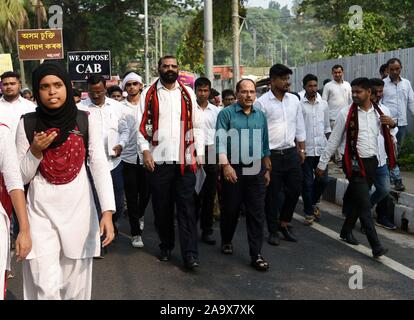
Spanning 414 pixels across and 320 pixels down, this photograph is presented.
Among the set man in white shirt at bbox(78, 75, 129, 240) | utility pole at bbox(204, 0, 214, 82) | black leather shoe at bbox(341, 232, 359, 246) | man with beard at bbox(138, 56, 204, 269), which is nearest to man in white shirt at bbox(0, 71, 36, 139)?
man in white shirt at bbox(78, 75, 129, 240)

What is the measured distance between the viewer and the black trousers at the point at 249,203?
5.79 meters

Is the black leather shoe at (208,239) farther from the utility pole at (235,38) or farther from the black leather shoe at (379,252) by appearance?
the utility pole at (235,38)

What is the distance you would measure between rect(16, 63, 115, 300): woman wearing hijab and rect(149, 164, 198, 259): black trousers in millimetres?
2199

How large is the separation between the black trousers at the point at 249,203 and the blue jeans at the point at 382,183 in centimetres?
160

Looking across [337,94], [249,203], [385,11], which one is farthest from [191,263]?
[385,11]

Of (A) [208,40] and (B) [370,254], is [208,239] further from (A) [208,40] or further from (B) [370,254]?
(A) [208,40]

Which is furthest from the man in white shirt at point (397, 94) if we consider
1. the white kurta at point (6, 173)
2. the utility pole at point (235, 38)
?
the utility pole at point (235, 38)

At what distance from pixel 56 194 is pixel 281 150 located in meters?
3.60

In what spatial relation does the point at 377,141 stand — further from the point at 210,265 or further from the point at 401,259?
the point at 210,265

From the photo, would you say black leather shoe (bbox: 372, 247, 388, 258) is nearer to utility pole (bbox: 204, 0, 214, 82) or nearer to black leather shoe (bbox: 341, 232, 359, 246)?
black leather shoe (bbox: 341, 232, 359, 246)

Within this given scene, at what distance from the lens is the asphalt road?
16.2 ft

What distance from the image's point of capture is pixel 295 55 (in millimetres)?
153125

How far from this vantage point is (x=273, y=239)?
6.65 metres

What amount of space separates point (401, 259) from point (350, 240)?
0.74 meters
